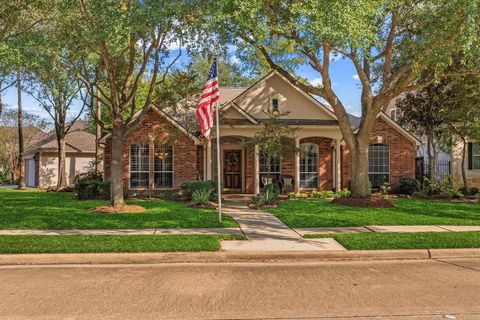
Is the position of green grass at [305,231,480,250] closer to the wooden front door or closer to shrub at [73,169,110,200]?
shrub at [73,169,110,200]

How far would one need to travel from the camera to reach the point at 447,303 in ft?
19.0

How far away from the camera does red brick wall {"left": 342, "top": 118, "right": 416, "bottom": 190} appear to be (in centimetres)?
2294

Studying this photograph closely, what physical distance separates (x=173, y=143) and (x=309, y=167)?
7.05 m

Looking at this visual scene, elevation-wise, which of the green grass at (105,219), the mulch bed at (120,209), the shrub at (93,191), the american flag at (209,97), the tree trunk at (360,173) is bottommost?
the green grass at (105,219)

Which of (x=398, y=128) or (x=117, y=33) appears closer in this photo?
(x=117, y=33)

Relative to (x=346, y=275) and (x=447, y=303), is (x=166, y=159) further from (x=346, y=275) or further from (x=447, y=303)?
(x=447, y=303)

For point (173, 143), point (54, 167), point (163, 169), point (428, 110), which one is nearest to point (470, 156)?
point (428, 110)

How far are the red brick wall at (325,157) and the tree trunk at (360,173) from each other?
19.9ft

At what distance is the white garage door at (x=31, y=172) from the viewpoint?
118ft

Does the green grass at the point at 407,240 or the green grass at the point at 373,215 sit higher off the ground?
the green grass at the point at 373,215

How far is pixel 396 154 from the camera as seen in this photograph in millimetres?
23016

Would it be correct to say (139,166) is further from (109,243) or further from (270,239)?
(270,239)

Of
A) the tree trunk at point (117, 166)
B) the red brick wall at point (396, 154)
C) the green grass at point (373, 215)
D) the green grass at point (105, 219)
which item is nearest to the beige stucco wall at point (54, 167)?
the tree trunk at point (117, 166)

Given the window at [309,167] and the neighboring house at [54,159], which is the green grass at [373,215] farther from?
the neighboring house at [54,159]
